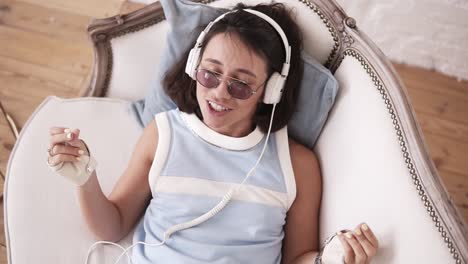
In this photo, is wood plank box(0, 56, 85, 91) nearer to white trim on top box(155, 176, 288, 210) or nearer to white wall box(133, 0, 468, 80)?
white trim on top box(155, 176, 288, 210)

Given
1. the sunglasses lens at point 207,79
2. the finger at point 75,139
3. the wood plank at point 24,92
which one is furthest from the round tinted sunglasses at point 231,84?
the wood plank at point 24,92

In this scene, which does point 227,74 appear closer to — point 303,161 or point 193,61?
point 193,61

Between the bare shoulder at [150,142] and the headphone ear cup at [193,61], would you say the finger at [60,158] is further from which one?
the headphone ear cup at [193,61]

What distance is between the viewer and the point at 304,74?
1173 mm

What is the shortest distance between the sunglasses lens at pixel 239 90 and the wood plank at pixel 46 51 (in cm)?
112

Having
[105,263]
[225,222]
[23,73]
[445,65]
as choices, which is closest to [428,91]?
[445,65]

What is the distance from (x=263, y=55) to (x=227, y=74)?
10cm

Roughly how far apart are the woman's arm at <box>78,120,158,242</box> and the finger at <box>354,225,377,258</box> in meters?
0.51

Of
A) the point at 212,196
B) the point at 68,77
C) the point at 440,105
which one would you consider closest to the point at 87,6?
the point at 68,77

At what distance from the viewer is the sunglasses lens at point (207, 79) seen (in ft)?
3.37

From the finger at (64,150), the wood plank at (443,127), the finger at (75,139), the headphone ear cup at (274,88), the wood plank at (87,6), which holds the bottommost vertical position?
the wood plank at (443,127)

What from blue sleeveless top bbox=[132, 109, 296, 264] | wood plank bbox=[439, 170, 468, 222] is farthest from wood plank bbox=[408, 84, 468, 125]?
blue sleeveless top bbox=[132, 109, 296, 264]

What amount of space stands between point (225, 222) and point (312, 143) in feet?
1.09

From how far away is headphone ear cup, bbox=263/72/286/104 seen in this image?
1075 mm
